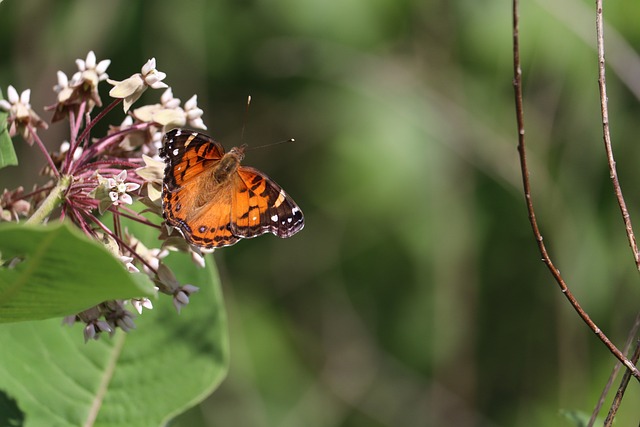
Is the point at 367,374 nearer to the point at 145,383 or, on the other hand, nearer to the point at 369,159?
the point at 369,159

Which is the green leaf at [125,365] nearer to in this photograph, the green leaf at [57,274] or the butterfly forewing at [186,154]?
the butterfly forewing at [186,154]

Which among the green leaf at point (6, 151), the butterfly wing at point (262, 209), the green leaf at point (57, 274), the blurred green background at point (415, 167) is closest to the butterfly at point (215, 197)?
the butterfly wing at point (262, 209)

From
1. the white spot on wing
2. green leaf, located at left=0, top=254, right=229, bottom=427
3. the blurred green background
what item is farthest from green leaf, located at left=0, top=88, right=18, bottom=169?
the blurred green background

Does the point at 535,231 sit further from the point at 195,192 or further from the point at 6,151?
the point at 6,151

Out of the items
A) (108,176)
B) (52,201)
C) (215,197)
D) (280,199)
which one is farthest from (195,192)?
(52,201)

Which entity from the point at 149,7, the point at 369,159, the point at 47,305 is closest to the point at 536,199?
the point at 369,159

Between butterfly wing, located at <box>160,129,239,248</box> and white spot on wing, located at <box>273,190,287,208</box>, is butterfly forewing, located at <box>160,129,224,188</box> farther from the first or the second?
white spot on wing, located at <box>273,190,287,208</box>
